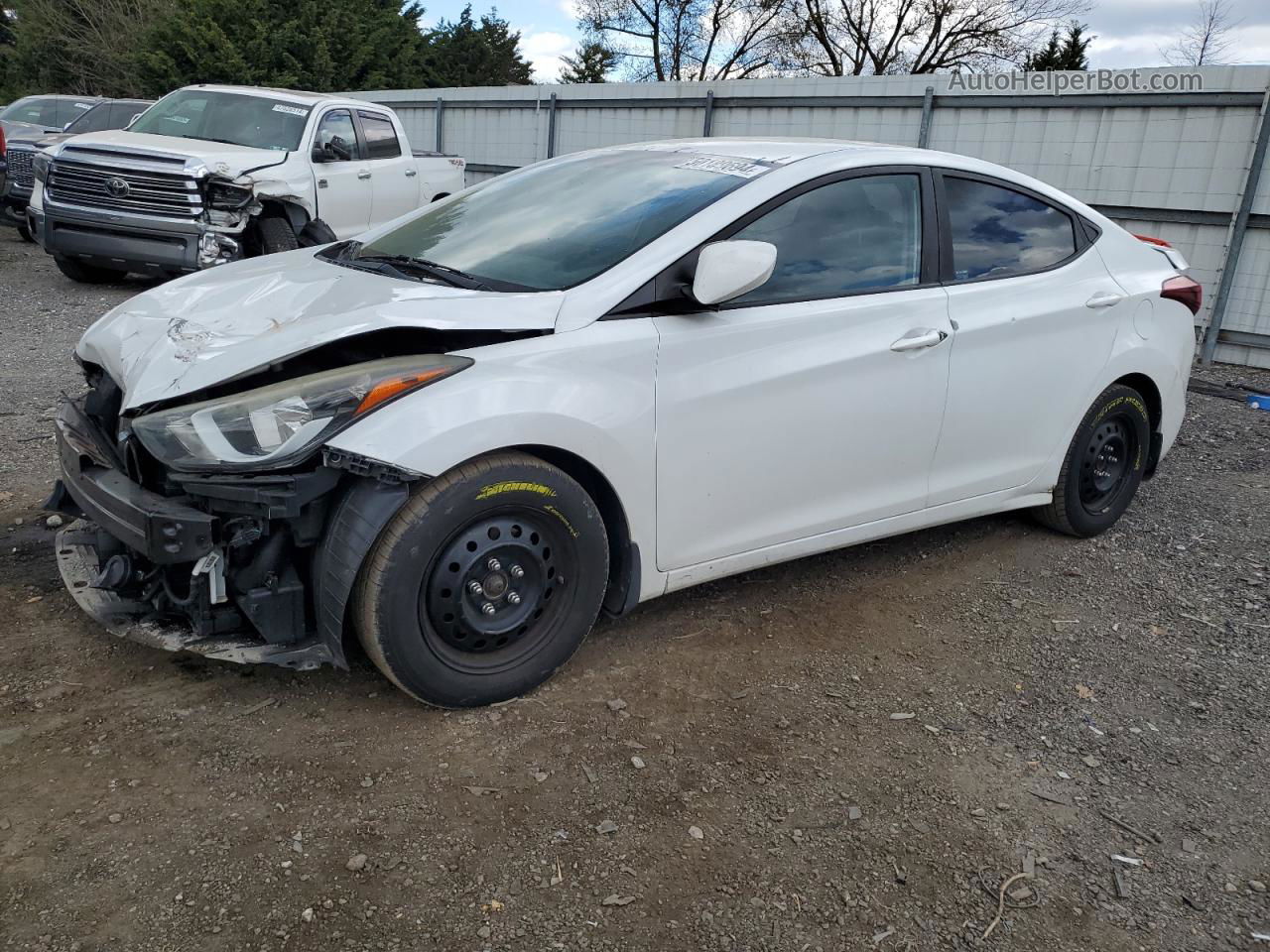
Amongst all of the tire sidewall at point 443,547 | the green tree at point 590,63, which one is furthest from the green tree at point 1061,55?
the tire sidewall at point 443,547

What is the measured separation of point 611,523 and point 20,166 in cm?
1315

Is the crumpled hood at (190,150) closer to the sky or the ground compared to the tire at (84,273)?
closer to the sky

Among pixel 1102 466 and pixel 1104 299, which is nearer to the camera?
pixel 1104 299

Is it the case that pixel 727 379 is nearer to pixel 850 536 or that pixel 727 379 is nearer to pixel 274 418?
pixel 850 536

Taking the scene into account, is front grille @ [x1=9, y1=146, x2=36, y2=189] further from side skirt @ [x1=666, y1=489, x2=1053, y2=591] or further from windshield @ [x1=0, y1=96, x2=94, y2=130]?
side skirt @ [x1=666, y1=489, x2=1053, y2=591]

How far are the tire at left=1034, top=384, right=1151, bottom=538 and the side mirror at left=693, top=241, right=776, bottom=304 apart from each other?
2.17 m

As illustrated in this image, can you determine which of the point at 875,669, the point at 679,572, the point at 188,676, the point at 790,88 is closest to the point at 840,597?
the point at 875,669

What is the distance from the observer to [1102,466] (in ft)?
15.8

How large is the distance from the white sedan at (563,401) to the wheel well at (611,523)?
1 centimetres

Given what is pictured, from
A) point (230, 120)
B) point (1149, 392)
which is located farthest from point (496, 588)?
point (230, 120)

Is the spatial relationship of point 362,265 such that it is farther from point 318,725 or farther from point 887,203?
point 887,203

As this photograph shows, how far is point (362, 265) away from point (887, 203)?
196 centimetres

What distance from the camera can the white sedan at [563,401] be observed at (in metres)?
2.76

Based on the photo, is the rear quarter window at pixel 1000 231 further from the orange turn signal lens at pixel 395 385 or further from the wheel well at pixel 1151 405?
the orange turn signal lens at pixel 395 385
